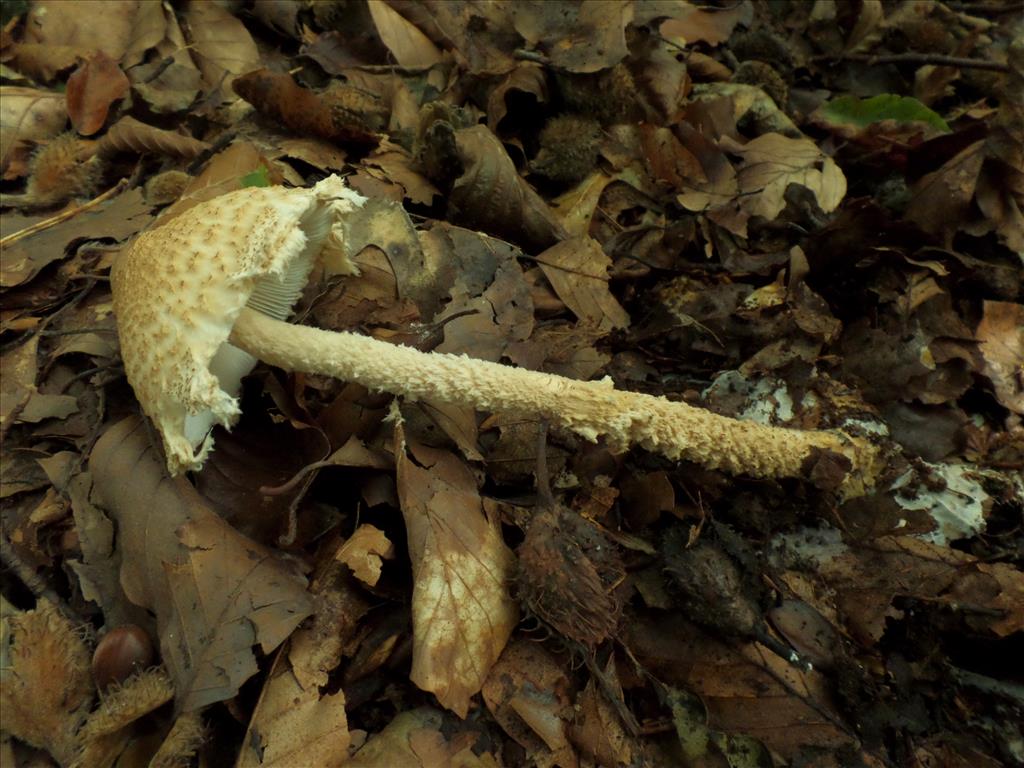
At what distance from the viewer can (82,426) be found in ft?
7.37

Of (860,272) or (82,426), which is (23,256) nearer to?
(82,426)

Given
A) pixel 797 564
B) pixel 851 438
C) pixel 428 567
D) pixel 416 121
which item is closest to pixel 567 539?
pixel 428 567

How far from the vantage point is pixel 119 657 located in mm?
1791

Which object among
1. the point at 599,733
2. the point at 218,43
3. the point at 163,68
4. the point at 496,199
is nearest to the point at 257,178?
the point at 496,199

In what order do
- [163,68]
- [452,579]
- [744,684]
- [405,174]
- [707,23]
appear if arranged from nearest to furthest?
[452,579] → [744,684] → [405,174] → [163,68] → [707,23]

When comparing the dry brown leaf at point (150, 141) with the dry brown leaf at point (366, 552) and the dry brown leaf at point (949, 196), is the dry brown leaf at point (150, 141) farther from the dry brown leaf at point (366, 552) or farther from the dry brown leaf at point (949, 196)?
the dry brown leaf at point (949, 196)

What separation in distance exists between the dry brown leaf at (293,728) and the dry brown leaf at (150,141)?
2308 mm

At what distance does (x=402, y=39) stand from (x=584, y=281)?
165cm

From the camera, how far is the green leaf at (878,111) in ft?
10.3

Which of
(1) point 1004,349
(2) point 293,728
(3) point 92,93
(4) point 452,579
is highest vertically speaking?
(3) point 92,93

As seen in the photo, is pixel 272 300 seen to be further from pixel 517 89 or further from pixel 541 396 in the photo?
pixel 517 89

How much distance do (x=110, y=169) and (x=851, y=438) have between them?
3426mm

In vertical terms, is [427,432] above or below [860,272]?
below

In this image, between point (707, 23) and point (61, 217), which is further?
point (707, 23)
